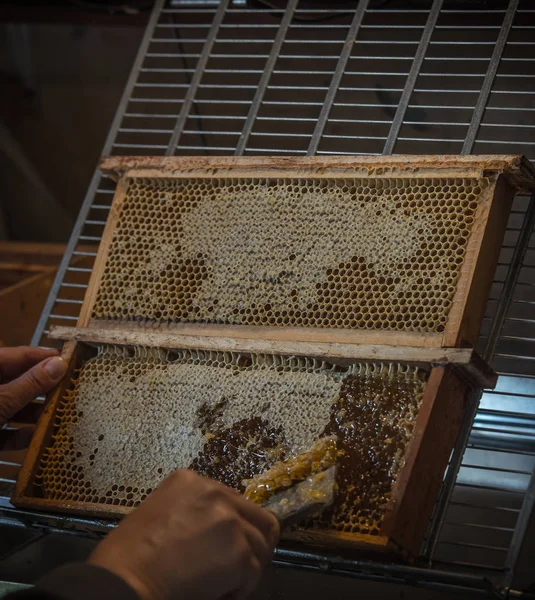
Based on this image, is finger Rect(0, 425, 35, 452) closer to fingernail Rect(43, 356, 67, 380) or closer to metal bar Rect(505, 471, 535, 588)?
fingernail Rect(43, 356, 67, 380)

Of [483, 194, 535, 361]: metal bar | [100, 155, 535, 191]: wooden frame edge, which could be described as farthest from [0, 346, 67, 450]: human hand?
[483, 194, 535, 361]: metal bar

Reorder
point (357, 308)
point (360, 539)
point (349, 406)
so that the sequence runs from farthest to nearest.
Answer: point (357, 308)
point (349, 406)
point (360, 539)

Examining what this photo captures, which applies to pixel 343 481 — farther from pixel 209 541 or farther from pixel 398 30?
pixel 398 30

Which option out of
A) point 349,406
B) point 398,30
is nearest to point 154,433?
point 349,406

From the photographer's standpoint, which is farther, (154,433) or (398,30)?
(398,30)

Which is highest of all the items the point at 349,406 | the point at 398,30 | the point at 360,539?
the point at 398,30

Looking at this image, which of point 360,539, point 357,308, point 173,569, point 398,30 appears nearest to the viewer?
point 173,569

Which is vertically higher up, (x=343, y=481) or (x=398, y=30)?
(x=398, y=30)
